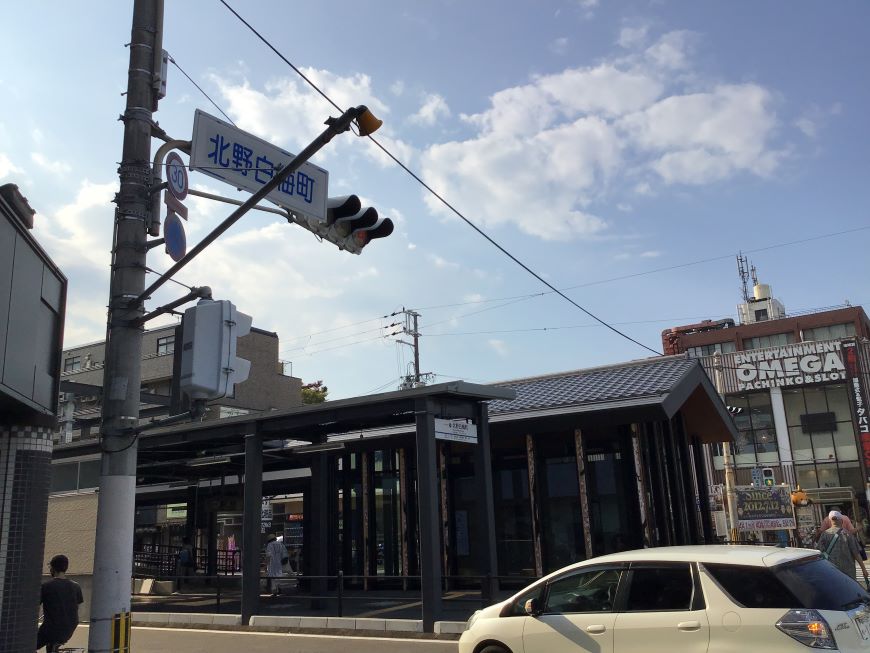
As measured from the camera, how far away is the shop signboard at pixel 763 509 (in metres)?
20.7

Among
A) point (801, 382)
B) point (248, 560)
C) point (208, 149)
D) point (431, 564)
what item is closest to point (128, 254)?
point (208, 149)

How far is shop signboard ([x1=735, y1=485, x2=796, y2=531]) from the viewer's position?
67.9 feet

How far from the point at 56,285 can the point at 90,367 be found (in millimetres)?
48053

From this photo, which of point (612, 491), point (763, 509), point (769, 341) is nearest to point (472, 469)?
point (612, 491)

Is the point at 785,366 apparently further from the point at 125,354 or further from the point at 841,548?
the point at 125,354

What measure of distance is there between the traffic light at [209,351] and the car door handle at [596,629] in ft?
13.2

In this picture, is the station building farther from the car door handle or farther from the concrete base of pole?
the concrete base of pole

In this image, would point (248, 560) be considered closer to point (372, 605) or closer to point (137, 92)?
point (372, 605)

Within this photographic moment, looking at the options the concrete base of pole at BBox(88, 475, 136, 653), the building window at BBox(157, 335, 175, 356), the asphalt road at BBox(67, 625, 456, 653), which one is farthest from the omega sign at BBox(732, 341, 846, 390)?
the concrete base of pole at BBox(88, 475, 136, 653)

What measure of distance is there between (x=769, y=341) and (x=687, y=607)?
60966mm

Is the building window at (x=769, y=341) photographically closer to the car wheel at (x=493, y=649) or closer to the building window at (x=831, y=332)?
the building window at (x=831, y=332)

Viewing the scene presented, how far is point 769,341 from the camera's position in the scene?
62625 millimetres

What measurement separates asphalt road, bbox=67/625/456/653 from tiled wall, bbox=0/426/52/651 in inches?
183

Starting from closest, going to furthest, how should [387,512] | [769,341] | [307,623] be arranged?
[307,623] < [387,512] < [769,341]
